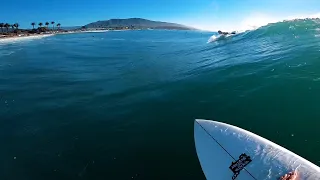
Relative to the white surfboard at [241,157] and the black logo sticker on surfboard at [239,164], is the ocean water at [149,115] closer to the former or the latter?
the white surfboard at [241,157]

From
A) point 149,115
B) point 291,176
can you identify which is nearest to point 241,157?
point 291,176

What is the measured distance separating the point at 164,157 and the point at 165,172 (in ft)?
3.01

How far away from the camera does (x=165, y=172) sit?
1035 centimetres

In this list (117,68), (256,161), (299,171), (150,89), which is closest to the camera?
(299,171)

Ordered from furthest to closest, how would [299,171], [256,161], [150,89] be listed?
[150,89]
[256,161]
[299,171]

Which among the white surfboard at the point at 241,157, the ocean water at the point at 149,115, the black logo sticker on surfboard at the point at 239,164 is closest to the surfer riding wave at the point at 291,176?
the white surfboard at the point at 241,157

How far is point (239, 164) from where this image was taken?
8.34 metres

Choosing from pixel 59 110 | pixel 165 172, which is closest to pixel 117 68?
pixel 59 110

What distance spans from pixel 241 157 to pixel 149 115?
23.8ft

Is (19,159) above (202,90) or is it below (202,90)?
below

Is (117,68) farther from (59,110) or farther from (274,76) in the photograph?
(274,76)

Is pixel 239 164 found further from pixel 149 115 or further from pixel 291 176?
pixel 149 115

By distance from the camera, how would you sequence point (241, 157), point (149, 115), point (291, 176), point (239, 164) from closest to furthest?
point (291, 176) → point (239, 164) → point (241, 157) → point (149, 115)

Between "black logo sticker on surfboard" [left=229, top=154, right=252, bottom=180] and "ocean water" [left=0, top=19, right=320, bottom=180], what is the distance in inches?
77.6
